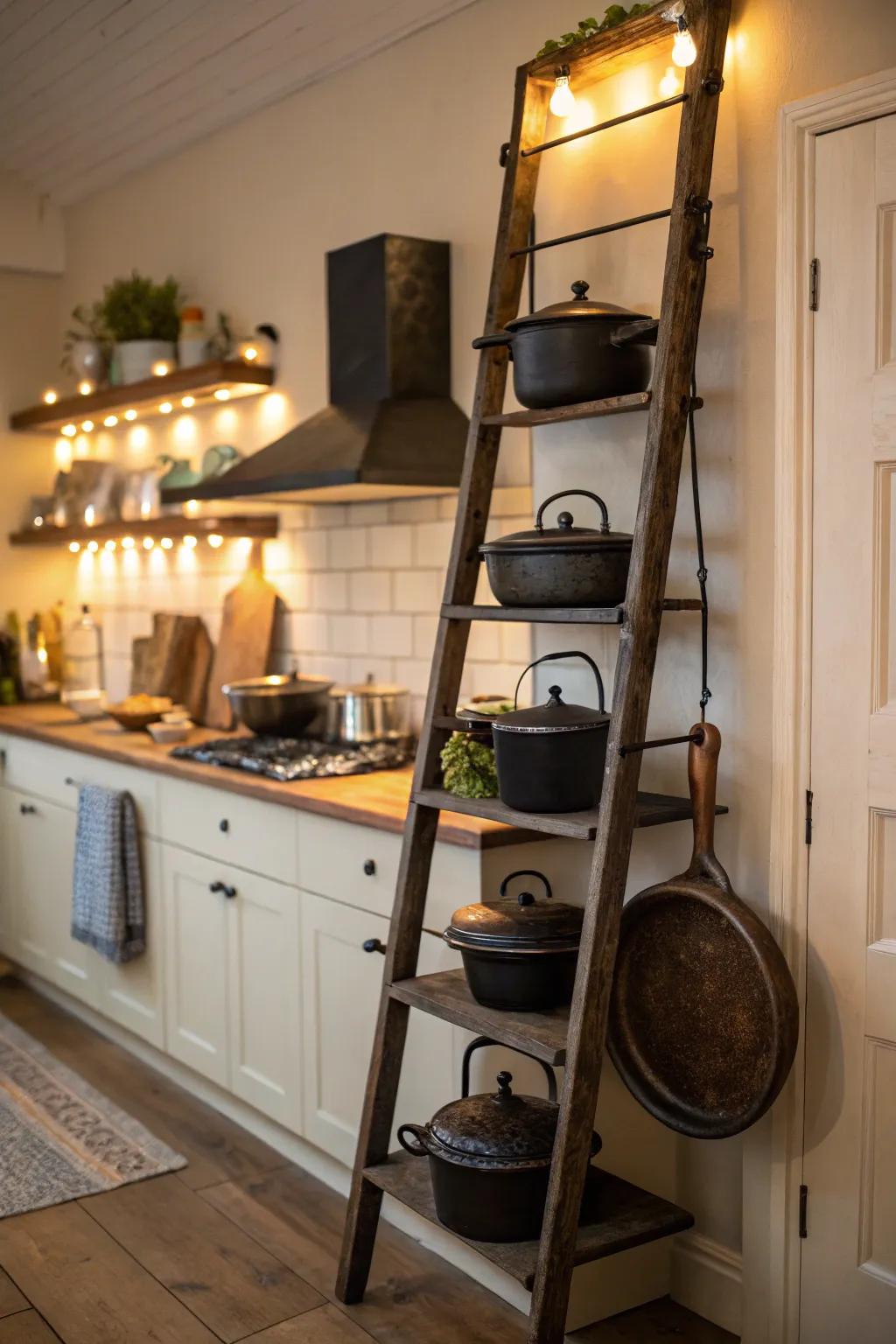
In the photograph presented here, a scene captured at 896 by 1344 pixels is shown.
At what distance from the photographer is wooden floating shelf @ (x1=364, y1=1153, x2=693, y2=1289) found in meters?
2.40

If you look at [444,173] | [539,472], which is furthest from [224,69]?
[539,472]

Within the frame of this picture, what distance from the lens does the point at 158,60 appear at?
4.19m

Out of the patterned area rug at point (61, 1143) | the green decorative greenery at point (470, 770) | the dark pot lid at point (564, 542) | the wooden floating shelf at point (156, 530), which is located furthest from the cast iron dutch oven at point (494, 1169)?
the wooden floating shelf at point (156, 530)

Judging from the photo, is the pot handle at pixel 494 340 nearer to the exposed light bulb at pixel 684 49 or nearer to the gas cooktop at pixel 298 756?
the exposed light bulb at pixel 684 49

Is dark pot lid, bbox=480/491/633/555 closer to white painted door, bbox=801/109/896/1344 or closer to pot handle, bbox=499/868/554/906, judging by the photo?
white painted door, bbox=801/109/896/1344

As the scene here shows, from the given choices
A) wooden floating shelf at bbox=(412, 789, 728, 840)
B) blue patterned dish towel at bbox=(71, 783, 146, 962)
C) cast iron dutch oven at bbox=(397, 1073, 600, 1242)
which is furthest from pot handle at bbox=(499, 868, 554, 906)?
blue patterned dish towel at bbox=(71, 783, 146, 962)

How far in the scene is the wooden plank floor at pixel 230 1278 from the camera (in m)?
2.69

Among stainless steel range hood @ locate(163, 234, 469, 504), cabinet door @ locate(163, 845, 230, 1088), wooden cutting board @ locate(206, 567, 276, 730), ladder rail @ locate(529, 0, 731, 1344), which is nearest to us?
ladder rail @ locate(529, 0, 731, 1344)

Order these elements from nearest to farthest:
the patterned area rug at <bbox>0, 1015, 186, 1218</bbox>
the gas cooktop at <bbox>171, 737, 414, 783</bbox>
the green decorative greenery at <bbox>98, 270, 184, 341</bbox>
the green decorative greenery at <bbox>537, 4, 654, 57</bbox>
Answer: the green decorative greenery at <bbox>537, 4, 654, 57</bbox>, the patterned area rug at <bbox>0, 1015, 186, 1218</bbox>, the gas cooktop at <bbox>171, 737, 414, 783</bbox>, the green decorative greenery at <bbox>98, 270, 184, 341</bbox>

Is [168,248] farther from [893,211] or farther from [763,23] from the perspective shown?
[893,211]

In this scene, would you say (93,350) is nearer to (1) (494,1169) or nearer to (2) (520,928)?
(2) (520,928)

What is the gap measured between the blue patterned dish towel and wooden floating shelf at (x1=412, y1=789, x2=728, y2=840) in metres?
1.63

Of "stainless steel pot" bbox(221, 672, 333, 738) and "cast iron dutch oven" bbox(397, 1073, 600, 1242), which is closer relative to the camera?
"cast iron dutch oven" bbox(397, 1073, 600, 1242)

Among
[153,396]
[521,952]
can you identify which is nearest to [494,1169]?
[521,952]
